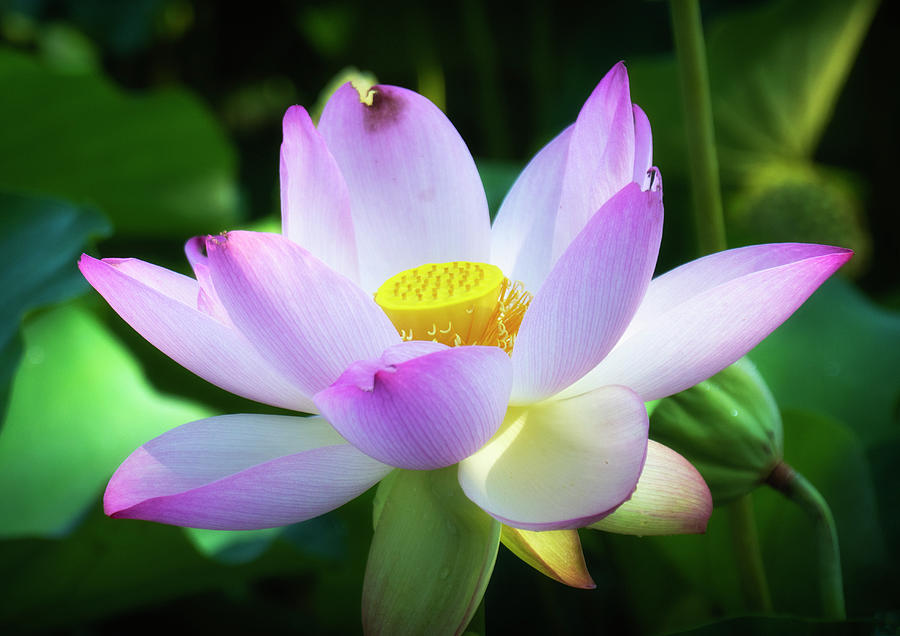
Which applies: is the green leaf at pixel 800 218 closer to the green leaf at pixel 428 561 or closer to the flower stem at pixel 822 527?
the flower stem at pixel 822 527

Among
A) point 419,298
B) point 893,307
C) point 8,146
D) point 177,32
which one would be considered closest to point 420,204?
point 419,298

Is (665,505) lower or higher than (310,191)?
lower

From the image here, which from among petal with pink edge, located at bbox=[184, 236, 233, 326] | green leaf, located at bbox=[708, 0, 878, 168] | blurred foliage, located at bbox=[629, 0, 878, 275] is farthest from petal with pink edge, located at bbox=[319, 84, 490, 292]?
green leaf, located at bbox=[708, 0, 878, 168]

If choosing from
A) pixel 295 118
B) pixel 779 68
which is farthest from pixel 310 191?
pixel 779 68

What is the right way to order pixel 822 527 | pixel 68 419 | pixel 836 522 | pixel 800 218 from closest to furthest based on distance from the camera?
1. pixel 822 527
2. pixel 836 522
3. pixel 68 419
4. pixel 800 218

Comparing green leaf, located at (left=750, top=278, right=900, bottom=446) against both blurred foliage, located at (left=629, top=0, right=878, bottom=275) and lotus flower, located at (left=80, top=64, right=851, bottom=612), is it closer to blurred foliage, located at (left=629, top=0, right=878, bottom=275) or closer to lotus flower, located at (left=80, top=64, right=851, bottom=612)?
blurred foliage, located at (left=629, top=0, right=878, bottom=275)

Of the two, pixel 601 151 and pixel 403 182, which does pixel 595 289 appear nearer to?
pixel 601 151

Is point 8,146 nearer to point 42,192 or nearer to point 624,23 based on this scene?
point 42,192

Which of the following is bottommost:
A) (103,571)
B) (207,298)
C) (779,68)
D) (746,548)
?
(103,571)
